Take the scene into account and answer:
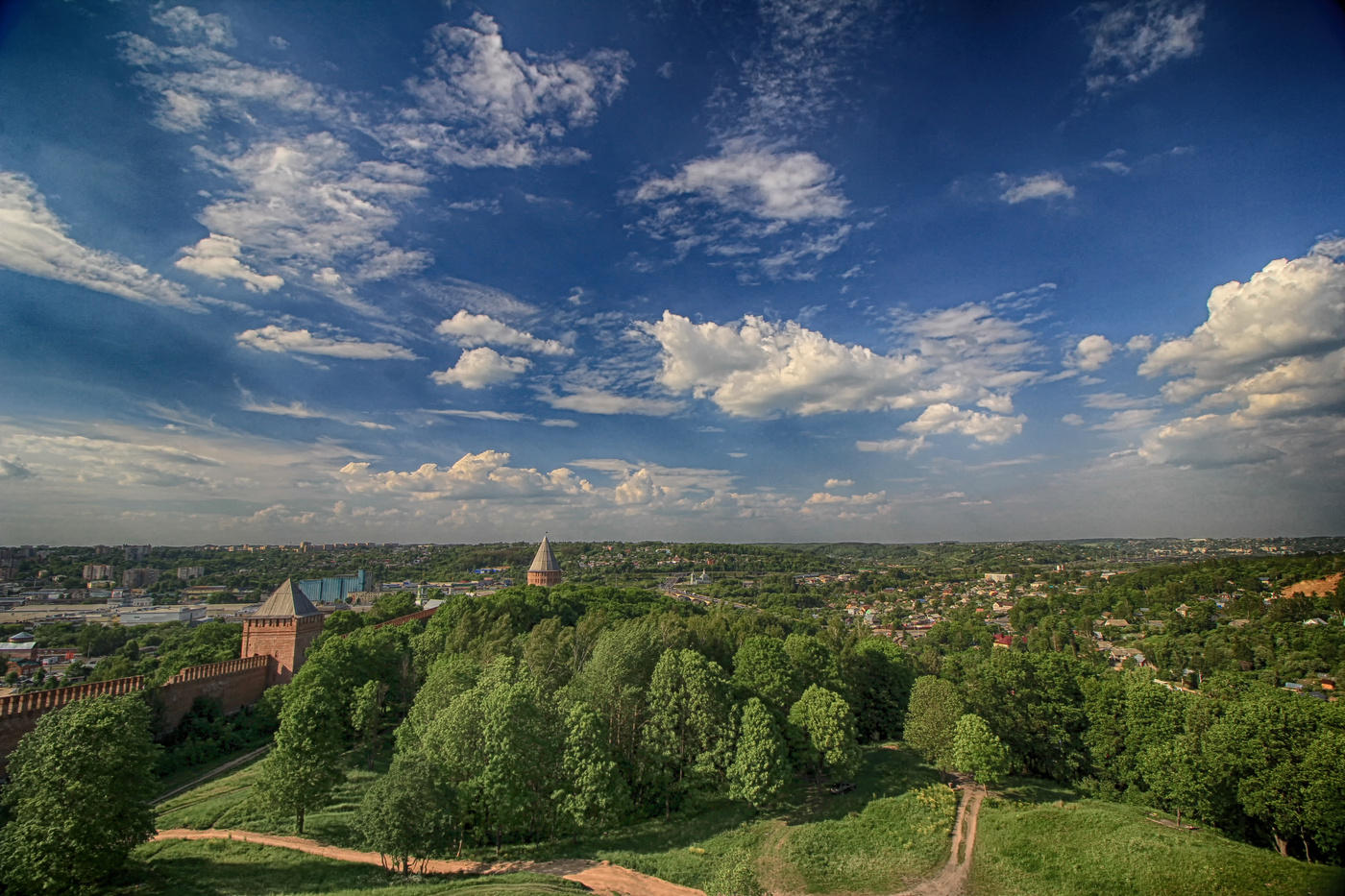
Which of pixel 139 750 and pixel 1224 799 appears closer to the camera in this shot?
pixel 139 750

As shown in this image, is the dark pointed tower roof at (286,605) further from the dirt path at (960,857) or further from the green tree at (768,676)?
the dirt path at (960,857)

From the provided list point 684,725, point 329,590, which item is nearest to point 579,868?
point 684,725

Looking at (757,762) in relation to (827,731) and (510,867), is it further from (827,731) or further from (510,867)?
(510,867)

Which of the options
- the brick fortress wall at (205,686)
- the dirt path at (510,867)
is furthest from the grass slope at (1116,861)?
the brick fortress wall at (205,686)

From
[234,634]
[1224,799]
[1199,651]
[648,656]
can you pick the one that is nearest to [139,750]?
[648,656]

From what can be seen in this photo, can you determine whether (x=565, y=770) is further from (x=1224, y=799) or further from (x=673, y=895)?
(x=1224, y=799)
